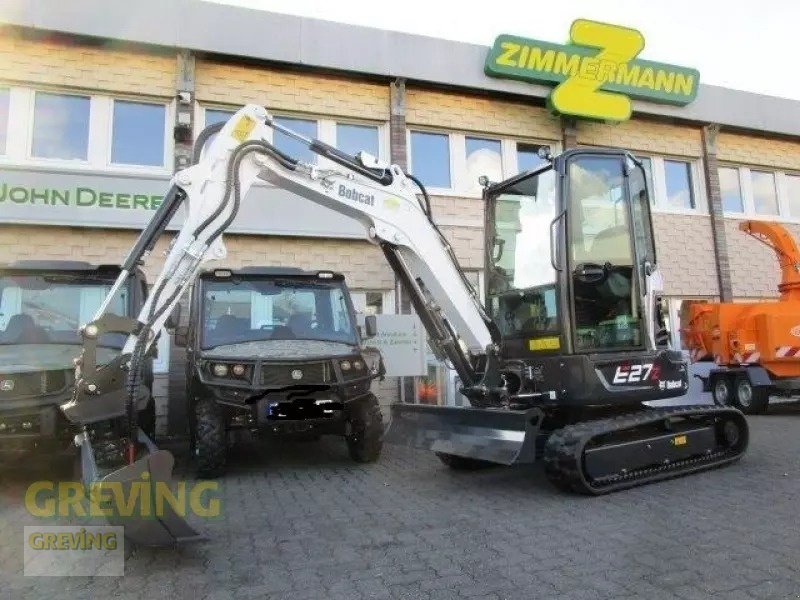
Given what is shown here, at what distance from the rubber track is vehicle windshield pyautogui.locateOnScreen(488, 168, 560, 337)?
98 cm

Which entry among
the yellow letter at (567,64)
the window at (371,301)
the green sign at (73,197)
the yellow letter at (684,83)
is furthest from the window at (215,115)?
the yellow letter at (684,83)

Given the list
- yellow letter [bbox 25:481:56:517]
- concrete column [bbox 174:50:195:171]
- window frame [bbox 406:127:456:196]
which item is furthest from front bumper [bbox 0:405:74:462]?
window frame [bbox 406:127:456:196]

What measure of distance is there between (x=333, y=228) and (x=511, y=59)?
16.3ft

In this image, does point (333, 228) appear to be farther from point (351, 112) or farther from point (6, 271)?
point (6, 271)

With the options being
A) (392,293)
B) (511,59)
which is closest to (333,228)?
(392,293)

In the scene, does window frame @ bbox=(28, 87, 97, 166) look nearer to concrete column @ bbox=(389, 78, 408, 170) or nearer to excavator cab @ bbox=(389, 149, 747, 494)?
concrete column @ bbox=(389, 78, 408, 170)

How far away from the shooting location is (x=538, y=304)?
19.5 feet

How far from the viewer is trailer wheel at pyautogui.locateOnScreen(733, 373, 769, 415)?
421 inches

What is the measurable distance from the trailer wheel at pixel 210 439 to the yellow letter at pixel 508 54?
895cm

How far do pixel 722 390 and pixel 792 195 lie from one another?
702cm

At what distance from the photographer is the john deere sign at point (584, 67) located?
39.1ft

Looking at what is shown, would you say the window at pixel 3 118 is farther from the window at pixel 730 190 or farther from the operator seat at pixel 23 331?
the window at pixel 730 190

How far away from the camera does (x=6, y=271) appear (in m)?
6.89

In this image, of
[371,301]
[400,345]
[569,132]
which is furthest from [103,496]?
[569,132]
